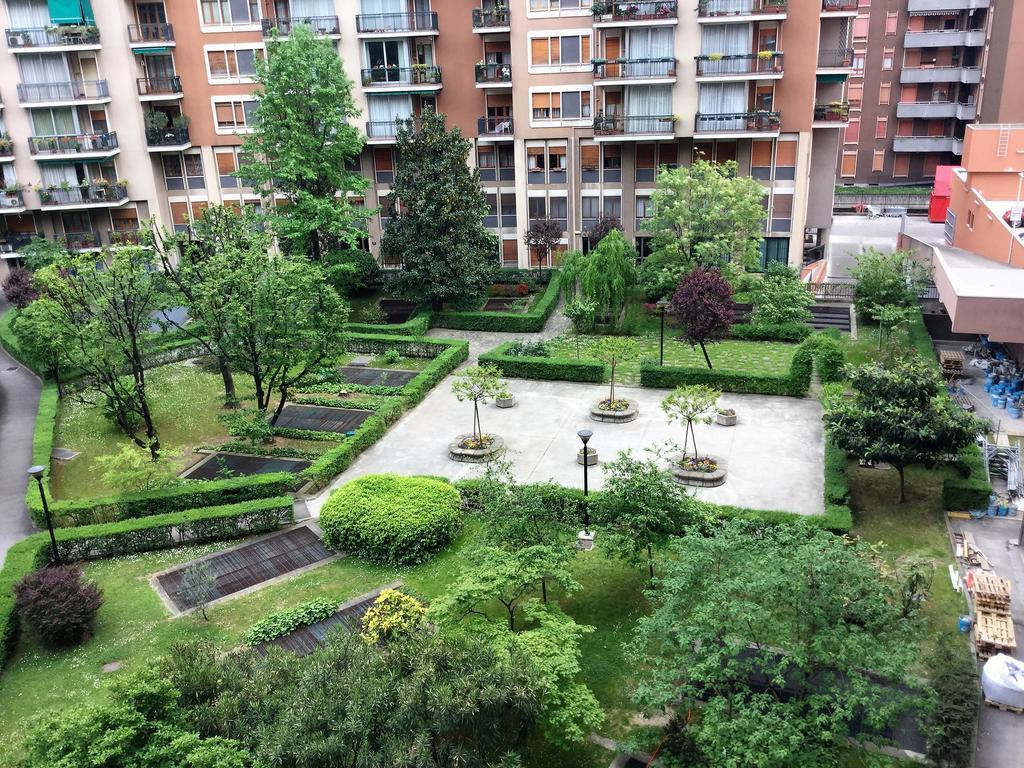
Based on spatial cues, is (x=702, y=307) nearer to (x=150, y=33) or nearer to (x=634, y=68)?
(x=634, y=68)

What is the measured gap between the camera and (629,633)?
2055cm

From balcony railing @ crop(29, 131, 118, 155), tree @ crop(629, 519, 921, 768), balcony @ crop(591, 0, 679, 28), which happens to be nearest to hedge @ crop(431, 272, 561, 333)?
balcony @ crop(591, 0, 679, 28)

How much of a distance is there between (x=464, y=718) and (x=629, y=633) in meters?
7.91

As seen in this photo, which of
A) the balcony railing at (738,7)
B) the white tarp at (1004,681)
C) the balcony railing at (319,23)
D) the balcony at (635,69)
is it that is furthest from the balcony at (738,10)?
the white tarp at (1004,681)

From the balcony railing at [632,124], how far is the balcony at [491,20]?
7.44m

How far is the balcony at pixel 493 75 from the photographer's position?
4825 centimetres

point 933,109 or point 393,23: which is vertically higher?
point 393,23

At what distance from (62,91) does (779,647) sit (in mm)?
50790

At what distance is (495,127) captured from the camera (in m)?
49.7

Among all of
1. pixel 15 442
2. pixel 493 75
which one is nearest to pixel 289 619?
pixel 15 442

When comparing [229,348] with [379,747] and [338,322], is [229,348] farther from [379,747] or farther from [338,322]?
[379,747]

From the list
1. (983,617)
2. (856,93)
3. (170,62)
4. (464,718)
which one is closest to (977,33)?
(856,93)

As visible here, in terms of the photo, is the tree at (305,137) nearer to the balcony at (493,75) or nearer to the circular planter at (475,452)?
the balcony at (493,75)

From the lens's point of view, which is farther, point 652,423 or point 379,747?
point 652,423
